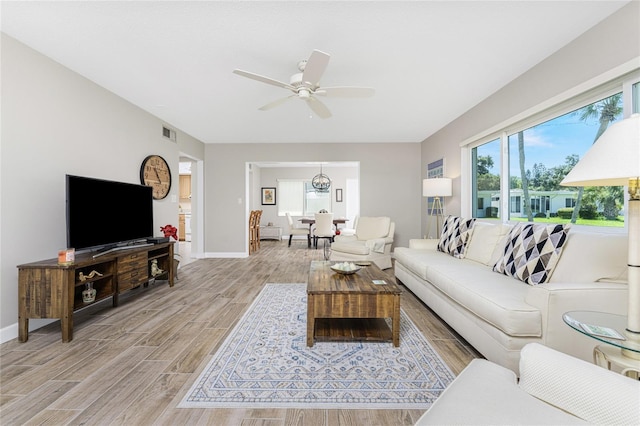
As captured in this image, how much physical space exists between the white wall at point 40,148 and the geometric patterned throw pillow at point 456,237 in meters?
3.92

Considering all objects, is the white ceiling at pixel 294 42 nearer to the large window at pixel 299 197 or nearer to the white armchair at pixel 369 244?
the white armchair at pixel 369 244

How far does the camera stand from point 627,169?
3.29ft

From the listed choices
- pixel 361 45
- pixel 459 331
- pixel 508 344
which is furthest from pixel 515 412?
pixel 361 45

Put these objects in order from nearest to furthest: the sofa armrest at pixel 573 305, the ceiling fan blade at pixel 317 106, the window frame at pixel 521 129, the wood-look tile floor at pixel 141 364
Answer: the wood-look tile floor at pixel 141 364 → the sofa armrest at pixel 573 305 → the window frame at pixel 521 129 → the ceiling fan blade at pixel 317 106

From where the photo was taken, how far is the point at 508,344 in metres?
1.67

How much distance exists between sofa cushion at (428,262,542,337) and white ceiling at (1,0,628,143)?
196 centimetres

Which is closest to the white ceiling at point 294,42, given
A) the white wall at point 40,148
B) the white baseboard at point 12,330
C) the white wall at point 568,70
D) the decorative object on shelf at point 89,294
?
the white wall at point 568,70

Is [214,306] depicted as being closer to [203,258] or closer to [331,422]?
[331,422]

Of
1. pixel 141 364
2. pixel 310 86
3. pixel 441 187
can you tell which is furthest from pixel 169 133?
pixel 441 187

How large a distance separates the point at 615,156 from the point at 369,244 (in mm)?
3687

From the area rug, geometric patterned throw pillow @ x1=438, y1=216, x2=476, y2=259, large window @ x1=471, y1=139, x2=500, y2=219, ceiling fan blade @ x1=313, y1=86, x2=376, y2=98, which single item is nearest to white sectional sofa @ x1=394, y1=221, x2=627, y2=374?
the area rug

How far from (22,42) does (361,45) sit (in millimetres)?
2857

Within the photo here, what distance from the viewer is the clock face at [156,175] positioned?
393cm

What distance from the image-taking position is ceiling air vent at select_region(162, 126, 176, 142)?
14.6ft
